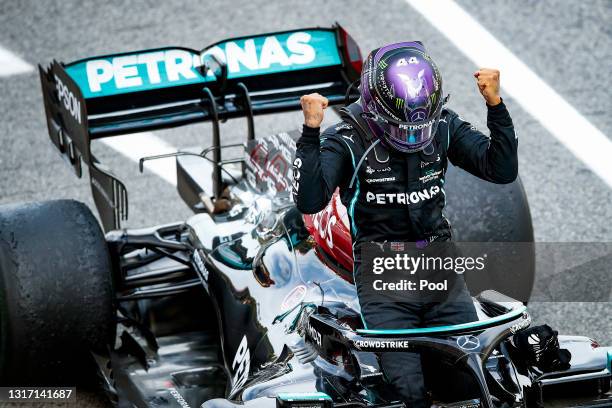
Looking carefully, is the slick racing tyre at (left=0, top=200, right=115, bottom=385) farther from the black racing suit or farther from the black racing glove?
the black racing glove

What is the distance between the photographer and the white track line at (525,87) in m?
8.41

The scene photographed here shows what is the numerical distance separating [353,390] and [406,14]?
582 cm

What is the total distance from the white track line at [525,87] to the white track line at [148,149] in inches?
98.5

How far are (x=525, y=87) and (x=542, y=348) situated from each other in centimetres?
459

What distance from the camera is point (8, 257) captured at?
18.6 feet

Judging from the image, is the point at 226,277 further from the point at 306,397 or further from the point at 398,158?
the point at 306,397

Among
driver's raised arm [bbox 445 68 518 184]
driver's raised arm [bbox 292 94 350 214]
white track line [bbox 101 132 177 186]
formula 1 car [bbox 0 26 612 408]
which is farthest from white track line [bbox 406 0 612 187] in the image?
driver's raised arm [bbox 292 94 350 214]

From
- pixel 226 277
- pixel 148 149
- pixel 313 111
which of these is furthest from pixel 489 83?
pixel 148 149

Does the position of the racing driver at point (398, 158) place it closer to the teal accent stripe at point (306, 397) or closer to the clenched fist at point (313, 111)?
the clenched fist at point (313, 111)

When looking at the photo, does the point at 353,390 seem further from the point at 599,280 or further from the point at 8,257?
the point at 8,257

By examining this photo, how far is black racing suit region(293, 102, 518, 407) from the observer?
191 inches

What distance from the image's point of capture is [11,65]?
→ 9.66 meters

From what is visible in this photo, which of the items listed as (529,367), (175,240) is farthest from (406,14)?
(529,367)

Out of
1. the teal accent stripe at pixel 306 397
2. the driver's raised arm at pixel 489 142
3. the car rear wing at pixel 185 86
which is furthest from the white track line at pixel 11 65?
the teal accent stripe at pixel 306 397
